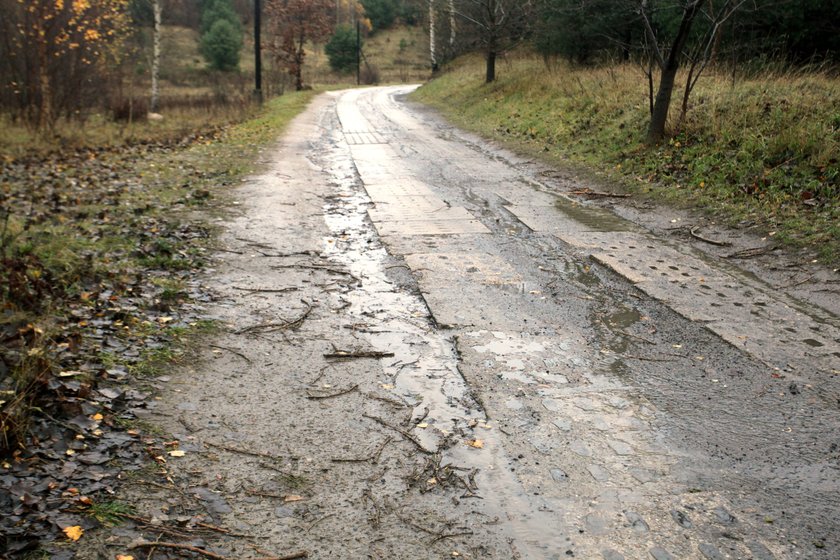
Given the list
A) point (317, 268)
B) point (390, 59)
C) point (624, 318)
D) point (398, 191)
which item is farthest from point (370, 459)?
point (390, 59)

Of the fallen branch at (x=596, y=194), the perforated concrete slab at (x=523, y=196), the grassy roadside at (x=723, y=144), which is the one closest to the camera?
the grassy roadside at (x=723, y=144)

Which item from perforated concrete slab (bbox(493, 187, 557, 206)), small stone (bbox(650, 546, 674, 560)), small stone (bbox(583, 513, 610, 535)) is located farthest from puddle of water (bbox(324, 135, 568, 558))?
perforated concrete slab (bbox(493, 187, 557, 206))

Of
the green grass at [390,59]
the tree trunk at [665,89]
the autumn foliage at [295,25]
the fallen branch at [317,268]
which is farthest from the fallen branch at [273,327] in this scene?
the green grass at [390,59]

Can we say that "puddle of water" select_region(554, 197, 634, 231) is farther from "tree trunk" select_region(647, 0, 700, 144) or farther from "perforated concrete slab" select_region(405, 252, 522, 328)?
"tree trunk" select_region(647, 0, 700, 144)

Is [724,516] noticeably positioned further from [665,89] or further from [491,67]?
[491,67]

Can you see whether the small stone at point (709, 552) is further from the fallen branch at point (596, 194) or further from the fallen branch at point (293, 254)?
the fallen branch at point (596, 194)

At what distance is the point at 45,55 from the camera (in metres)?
15.6

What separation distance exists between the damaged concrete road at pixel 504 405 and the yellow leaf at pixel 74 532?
148mm

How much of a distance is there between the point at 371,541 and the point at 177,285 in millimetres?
3614

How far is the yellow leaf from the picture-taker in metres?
2.68

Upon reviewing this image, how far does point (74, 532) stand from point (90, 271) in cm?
349

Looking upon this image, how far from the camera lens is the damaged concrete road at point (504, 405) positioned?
2949mm

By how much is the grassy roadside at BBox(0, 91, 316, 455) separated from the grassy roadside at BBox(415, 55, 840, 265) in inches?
244

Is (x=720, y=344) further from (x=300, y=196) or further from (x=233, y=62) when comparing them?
(x=233, y=62)
